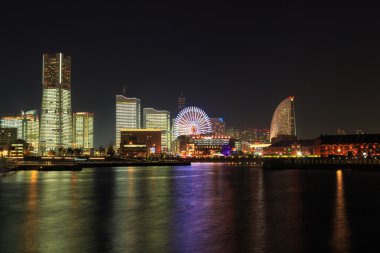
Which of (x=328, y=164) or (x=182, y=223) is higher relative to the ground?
(x=328, y=164)

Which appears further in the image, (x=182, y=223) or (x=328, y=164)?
(x=328, y=164)

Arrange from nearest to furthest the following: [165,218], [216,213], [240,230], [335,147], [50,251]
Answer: [50,251]
[240,230]
[165,218]
[216,213]
[335,147]

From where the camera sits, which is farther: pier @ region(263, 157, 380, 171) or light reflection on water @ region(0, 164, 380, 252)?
pier @ region(263, 157, 380, 171)

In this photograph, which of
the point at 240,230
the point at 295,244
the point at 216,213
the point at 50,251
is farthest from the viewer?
the point at 216,213

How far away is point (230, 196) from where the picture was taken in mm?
45969

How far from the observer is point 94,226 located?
27719mm

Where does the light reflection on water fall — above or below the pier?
below

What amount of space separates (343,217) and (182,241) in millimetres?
13032

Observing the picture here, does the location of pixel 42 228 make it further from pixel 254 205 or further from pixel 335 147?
pixel 335 147

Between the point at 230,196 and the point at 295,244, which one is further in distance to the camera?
the point at 230,196

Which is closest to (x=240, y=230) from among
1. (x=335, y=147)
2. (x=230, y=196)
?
(x=230, y=196)

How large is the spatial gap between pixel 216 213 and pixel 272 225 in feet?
19.6

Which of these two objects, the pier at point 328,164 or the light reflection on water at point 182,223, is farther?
the pier at point 328,164

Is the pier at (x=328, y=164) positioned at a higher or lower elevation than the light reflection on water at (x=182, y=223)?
higher
